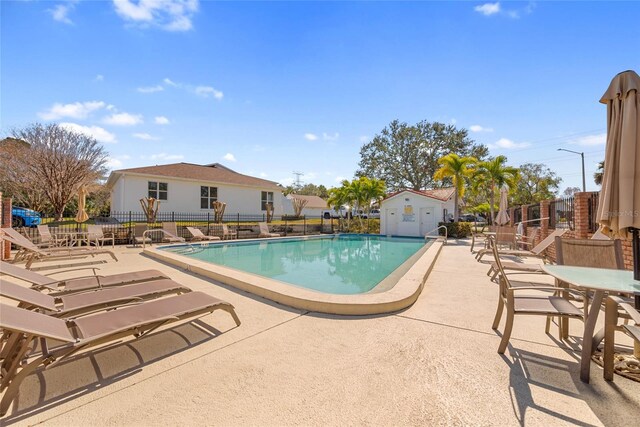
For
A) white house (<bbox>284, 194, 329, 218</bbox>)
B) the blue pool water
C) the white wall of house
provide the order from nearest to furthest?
1. the blue pool water
2. the white wall of house
3. white house (<bbox>284, 194, 329, 218</bbox>)

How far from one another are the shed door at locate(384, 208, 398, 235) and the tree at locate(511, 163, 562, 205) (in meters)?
27.5

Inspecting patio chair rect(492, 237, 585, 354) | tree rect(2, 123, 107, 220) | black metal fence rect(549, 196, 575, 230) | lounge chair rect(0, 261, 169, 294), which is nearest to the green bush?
black metal fence rect(549, 196, 575, 230)

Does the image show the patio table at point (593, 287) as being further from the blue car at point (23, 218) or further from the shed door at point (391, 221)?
the blue car at point (23, 218)

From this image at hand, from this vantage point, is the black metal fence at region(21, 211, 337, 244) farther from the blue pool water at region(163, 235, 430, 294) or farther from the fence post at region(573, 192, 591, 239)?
the fence post at region(573, 192, 591, 239)

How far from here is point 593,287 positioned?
247 cm

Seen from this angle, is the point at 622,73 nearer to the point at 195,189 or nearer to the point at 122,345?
the point at 122,345

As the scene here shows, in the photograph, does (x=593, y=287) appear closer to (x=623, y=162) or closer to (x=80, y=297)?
(x=623, y=162)

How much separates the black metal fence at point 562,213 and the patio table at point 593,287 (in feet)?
24.4

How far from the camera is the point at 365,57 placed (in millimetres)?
12750

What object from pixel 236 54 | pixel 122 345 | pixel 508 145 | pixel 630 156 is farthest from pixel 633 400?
pixel 508 145

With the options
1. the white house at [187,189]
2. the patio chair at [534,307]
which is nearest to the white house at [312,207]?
the white house at [187,189]

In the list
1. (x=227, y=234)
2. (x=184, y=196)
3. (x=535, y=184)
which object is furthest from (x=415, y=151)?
(x=227, y=234)

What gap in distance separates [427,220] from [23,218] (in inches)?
1023

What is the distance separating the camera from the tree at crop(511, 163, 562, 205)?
134 ft
